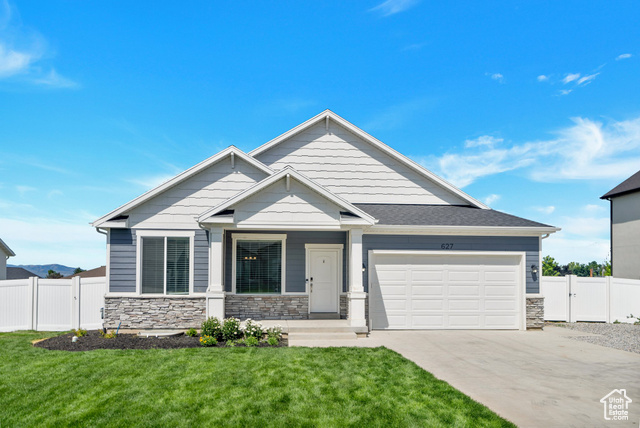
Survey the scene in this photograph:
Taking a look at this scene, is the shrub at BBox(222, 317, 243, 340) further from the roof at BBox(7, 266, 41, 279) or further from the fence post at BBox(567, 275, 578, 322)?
the roof at BBox(7, 266, 41, 279)

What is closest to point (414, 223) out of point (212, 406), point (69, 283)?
point (212, 406)

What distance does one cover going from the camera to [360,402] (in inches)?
235

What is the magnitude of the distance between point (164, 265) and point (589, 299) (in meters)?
14.7

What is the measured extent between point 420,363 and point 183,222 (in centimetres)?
739

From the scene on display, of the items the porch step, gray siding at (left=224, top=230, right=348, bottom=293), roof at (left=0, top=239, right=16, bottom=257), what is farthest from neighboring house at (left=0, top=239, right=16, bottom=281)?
the porch step

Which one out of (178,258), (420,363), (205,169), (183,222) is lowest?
(420,363)

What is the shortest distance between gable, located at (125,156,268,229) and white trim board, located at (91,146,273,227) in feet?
0.44

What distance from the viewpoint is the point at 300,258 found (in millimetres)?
12711

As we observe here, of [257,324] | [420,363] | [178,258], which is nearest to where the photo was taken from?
[420,363]

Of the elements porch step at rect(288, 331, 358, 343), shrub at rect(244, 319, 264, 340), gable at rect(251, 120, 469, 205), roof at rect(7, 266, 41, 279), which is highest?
gable at rect(251, 120, 469, 205)

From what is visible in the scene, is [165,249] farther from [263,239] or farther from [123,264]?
[263,239]

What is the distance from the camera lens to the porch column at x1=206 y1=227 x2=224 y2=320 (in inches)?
428

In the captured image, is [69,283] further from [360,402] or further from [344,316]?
[360,402]

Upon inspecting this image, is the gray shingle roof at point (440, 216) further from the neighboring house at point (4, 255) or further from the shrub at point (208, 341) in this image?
the neighboring house at point (4, 255)
